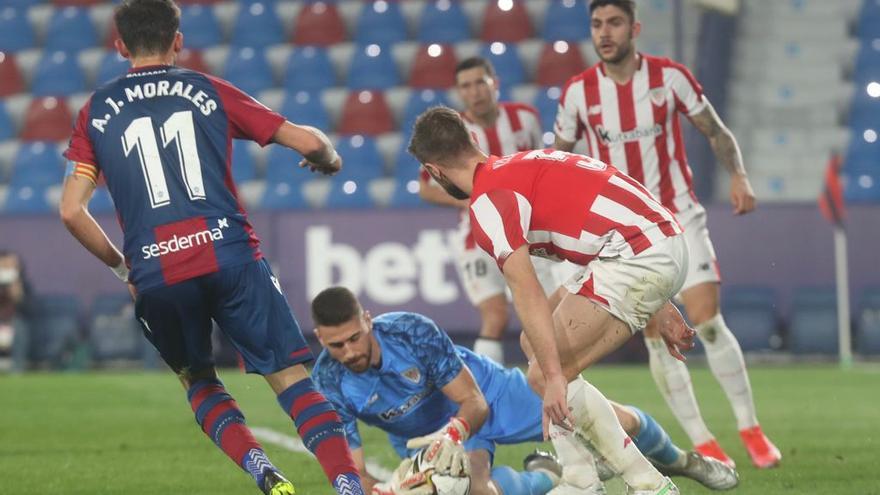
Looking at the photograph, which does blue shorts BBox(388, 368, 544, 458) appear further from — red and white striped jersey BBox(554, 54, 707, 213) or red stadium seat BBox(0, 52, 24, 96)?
Answer: red stadium seat BBox(0, 52, 24, 96)

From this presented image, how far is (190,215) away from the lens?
15.9ft

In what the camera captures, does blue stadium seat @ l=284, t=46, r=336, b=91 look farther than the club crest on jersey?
Yes

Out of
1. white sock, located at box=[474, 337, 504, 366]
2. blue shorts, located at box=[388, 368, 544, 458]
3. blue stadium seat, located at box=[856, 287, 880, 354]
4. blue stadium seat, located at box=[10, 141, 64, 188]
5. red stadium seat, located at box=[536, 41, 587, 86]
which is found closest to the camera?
blue shorts, located at box=[388, 368, 544, 458]

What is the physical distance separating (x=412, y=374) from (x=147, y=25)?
5.28 ft

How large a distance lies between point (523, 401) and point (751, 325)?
7.63m

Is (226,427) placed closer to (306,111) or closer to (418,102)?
(418,102)

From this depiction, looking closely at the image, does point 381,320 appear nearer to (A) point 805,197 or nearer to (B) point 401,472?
(B) point 401,472

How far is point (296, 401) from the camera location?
4910 millimetres

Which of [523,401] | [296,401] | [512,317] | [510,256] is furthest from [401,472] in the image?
[512,317]

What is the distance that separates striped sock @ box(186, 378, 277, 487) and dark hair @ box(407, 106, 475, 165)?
3.56 feet

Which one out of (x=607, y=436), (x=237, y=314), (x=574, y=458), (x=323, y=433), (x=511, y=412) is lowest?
(x=511, y=412)

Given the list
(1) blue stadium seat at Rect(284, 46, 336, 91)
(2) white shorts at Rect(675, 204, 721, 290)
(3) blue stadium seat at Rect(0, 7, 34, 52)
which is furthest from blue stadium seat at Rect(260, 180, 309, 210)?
(2) white shorts at Rect(675, 204, 721, 290)

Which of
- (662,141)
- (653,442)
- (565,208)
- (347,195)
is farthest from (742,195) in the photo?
(347,195)

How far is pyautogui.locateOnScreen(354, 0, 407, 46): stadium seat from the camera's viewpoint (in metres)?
16.6
